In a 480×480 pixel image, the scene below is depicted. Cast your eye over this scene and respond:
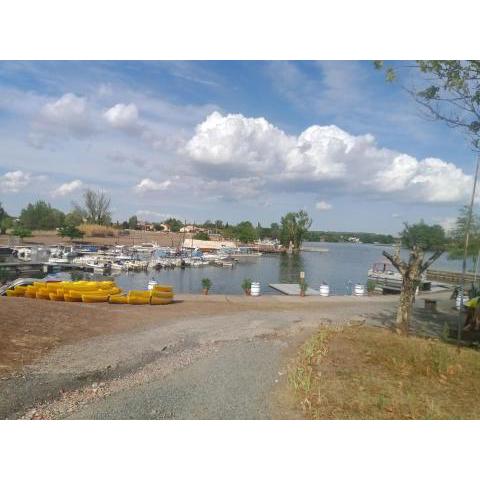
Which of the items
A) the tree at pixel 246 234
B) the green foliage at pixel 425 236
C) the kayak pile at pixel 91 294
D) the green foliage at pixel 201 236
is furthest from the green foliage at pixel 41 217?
the green foliage at pixel 425 236

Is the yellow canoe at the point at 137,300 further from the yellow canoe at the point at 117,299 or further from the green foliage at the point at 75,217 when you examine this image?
the green foliage at the point at 75,217

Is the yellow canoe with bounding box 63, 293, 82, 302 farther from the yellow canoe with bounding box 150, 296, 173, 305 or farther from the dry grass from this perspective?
the dry grass

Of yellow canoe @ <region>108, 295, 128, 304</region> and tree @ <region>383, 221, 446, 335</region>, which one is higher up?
tree @ <region>383, 221, 446, 335</region>

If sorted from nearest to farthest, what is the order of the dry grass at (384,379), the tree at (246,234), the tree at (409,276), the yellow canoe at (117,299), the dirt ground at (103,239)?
the dry grass at (384,379), the tree at (409,276), the yellow canoe at (117,299), the dirt ground at (103,239), the tree at (246,234)

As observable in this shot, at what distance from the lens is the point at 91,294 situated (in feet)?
41.7

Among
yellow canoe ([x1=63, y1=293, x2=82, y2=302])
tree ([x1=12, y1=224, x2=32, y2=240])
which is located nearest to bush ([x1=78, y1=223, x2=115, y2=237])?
tree ([x1=12, y1=224, x2=32, y2=240])

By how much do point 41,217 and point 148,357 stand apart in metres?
74.6

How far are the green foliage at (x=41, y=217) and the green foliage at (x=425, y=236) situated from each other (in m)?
72.8

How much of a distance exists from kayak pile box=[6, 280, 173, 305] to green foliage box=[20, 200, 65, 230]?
64.3m

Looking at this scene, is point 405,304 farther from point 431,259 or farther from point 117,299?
point 117,299

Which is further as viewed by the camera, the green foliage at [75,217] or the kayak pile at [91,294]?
the green foliage at [75,217]

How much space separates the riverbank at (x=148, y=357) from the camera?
4992 mm

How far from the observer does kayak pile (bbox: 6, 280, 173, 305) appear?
491 inches

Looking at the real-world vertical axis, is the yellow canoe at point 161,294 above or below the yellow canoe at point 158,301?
above
